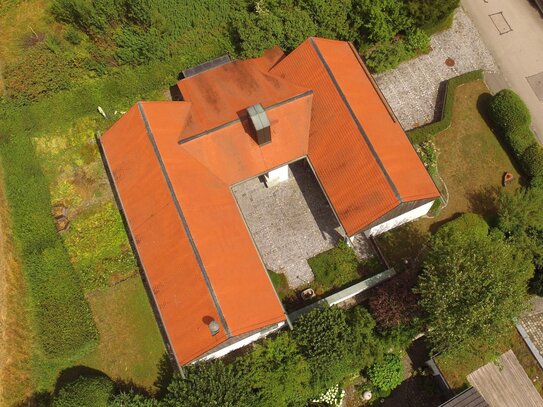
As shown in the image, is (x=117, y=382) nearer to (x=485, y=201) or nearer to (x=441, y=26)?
(x=485, y=201)

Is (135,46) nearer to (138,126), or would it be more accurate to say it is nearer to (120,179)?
(138,126)

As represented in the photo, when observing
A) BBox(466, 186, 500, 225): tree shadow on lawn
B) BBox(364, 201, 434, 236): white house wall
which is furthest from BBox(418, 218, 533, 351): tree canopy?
BBox(466, 186, 500, 225): tree shadow on lawn

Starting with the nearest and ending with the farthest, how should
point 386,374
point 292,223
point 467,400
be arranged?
point 467,400
point 386,374
point 292,223

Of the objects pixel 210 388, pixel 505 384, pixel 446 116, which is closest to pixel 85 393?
pixel 210 388

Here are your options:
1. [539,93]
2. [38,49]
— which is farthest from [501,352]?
[38,49]

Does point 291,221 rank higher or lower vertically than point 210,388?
higher

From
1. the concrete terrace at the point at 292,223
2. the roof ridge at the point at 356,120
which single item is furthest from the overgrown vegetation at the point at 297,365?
the roof ridge at the point at 356,120
